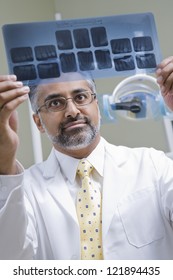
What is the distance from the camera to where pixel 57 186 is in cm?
90

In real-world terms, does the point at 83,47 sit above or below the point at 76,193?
above

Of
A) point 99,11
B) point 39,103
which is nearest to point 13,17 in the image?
point 99,11

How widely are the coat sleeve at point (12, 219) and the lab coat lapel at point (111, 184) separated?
200 mm

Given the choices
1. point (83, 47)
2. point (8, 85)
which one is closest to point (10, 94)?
point (8, 85)

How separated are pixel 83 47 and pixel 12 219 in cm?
40

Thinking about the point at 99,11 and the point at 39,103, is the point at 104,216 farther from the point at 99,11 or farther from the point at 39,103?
the point at 99,11

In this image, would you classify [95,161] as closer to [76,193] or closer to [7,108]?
[76,193]

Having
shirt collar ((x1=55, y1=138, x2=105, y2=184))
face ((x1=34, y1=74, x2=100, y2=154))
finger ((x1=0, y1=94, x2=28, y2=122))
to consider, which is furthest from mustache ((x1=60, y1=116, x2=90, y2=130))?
finger ((x1=0, y1=94, x2=28, y2=122))

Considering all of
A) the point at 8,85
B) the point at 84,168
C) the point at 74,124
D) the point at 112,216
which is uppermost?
the point at 8,85

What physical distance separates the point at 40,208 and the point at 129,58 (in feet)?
1.46

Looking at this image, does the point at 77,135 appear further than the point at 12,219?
Yes

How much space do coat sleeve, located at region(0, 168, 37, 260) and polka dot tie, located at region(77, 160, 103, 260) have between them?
143 mm

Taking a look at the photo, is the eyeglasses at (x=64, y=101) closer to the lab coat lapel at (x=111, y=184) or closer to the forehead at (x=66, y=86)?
the forehead at (x=66, y=86)

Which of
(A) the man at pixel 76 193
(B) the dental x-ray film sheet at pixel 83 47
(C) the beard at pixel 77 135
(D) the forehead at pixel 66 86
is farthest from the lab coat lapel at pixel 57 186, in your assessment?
(B) the dental x-ray film sheet at pixel 83 47
